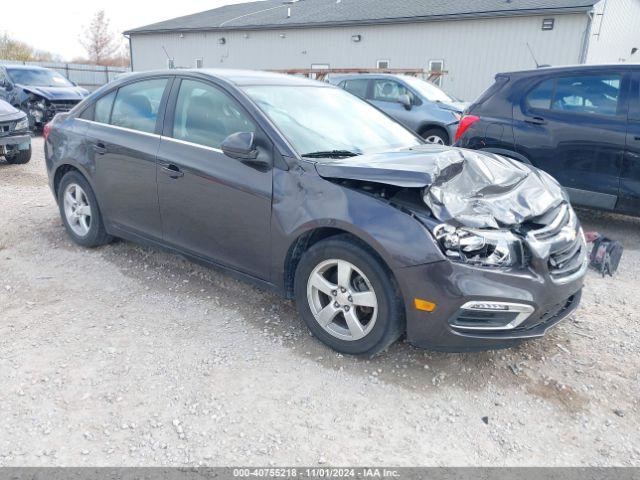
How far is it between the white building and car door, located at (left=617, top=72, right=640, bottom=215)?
A: 12.7 m

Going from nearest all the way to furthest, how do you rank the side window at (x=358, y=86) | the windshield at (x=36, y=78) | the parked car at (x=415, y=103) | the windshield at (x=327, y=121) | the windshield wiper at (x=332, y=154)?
the windshield wiper at (x=332, y=154)
the windshield at (x=327, y=121)
the parked car at (x=415, y=103)
the side window at (x=358, y=86)
the windshield at (x=36, y=78)

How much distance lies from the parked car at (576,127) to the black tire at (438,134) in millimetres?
4282

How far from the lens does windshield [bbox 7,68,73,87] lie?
1327 centimetres

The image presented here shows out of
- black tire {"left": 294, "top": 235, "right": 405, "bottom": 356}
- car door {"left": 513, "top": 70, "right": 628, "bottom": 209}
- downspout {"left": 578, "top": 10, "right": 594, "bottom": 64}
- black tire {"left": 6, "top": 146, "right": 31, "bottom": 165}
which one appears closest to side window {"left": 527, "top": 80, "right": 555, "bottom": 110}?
car door {"left": 513, "top": 70, "right": 628, "bottom": 209}

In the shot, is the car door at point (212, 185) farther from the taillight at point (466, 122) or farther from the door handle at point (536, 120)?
the door handle at point (536, 120)

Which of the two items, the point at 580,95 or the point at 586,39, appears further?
the point at 586,39

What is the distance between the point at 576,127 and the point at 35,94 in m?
12.2

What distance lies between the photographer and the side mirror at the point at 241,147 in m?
3.16

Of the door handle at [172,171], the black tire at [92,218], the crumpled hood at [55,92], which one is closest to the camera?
the door handle at [172,171]

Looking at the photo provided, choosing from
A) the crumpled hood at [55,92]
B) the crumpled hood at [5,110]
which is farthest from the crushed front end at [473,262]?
the crumpled hood at [55,92]

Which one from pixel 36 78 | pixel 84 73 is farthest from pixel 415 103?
pixel 84 73

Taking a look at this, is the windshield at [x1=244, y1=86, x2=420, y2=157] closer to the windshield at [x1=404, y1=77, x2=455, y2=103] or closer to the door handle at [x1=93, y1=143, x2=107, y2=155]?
the door handle at [x1=93, y1=143, x2=107, y2=155]

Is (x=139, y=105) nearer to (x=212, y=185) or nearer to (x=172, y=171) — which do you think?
(x=172, y=171)

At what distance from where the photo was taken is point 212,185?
3533mm
